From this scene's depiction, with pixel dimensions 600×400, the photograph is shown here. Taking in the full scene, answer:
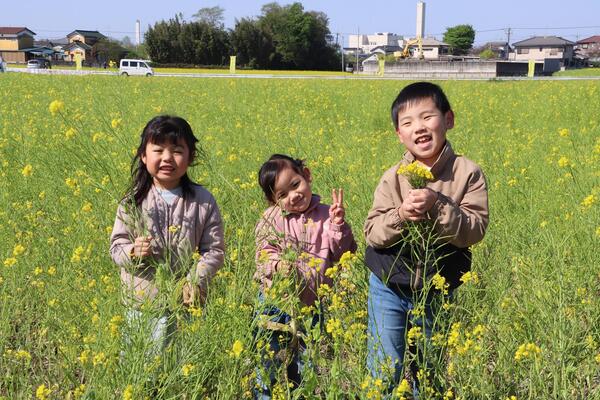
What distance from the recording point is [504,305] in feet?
7.09

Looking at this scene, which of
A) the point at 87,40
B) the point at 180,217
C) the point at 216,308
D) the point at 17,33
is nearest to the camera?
the point at 216,308

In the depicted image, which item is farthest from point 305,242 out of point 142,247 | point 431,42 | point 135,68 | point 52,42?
point 52,42

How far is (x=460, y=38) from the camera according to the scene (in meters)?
82.3

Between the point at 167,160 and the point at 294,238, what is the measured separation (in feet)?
1.86

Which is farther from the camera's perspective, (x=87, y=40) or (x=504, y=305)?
(x=87, y=40)

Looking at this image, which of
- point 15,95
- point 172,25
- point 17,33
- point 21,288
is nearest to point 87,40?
point 17,33

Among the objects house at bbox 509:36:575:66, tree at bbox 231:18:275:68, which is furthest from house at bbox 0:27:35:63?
house at bbox 509:36:575:66

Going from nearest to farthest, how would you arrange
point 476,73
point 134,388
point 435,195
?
point 134,388
point 435,195
point 476,73

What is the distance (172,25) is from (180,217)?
178 ft

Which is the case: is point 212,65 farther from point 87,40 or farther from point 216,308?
point 216,308

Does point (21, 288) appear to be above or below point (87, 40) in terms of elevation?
below

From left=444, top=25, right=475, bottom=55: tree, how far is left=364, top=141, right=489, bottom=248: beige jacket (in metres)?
83.7

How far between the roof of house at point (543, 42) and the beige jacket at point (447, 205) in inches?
3620

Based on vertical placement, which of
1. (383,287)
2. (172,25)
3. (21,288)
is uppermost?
(172,25)
